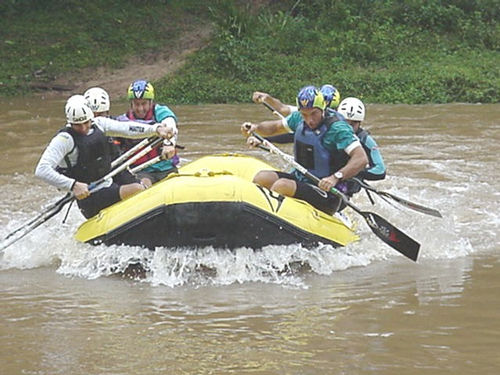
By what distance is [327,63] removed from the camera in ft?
66.6

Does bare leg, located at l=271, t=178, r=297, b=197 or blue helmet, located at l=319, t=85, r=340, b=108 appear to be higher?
blue helmet, located at l=319, t=85, r=340, b=108

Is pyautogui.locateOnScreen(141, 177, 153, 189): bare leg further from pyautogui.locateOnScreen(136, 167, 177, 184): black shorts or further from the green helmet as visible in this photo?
the green helmet

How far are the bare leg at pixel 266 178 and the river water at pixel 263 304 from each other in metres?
0.79

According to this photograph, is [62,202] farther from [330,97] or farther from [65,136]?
[330,97]

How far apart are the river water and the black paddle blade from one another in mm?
116

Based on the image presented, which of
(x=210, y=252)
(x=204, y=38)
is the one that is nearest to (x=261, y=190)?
(x=210, y=252)

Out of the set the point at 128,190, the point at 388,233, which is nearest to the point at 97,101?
the point at 128,190

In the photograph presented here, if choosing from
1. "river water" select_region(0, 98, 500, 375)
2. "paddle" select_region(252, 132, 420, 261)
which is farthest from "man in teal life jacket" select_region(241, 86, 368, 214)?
"river water" select_region(0, 98, 500, 375)

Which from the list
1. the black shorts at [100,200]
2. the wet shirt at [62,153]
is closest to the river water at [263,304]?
the black shorts at [100,200]

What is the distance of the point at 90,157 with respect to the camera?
23.1ft

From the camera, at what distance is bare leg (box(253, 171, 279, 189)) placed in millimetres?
7348

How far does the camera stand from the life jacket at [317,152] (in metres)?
7.14

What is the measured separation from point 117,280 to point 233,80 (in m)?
13.4

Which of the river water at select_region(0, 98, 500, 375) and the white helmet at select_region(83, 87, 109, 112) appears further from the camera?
the white helmet at select_region(83, 87, 109, 112)
